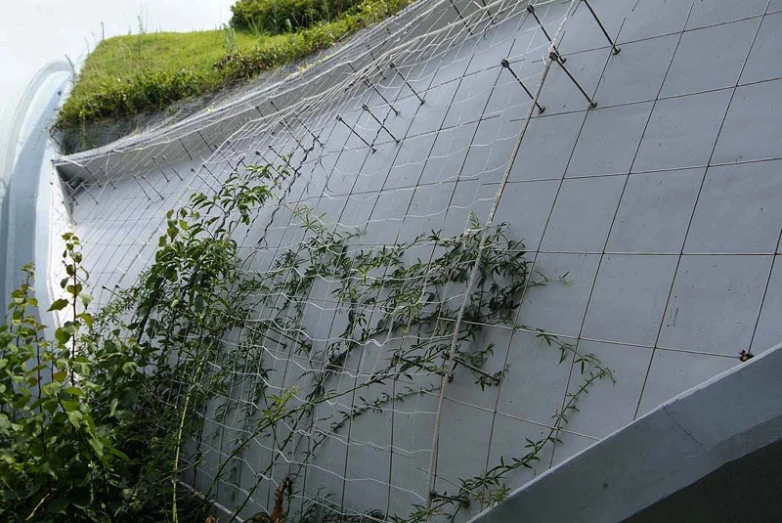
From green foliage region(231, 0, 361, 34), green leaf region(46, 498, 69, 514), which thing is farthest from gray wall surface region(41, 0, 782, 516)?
green foliage region(231, 0, 361, 34)

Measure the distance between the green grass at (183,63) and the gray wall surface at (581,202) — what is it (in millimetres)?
3751

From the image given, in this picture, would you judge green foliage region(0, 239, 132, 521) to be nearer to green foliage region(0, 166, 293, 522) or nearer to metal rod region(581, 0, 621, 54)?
green foliage region(0, 166, 293, 522)

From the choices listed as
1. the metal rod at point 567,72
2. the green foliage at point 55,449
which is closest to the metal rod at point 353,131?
the metal rod at point 567,72

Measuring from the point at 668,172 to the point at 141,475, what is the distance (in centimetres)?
267

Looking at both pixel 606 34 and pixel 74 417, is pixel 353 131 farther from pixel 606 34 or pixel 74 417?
pixel 74 417

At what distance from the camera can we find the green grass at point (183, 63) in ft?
27.1

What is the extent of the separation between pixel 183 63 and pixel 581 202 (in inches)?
348

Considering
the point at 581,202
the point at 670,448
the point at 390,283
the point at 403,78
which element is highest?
the point at 403,78

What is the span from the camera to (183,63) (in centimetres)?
1038

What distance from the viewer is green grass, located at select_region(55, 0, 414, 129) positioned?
8266mm

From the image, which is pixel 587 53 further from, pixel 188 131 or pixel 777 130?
pixel 188 131

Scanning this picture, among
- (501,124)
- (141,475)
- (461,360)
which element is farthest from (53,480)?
(501,124)

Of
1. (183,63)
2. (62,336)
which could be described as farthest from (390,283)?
(183,63)

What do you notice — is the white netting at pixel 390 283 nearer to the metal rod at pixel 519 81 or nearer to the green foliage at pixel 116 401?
the metal rod at pixel 519 81
